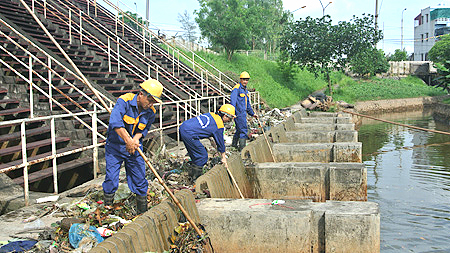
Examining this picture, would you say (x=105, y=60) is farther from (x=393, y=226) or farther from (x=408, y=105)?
(x=408, y=105)

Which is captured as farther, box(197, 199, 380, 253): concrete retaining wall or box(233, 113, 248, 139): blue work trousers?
box(233, 113, 248, 139): blue work trousers

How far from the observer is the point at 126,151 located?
16.2ft

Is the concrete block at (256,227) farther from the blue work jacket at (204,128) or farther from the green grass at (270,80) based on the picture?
the green grass at (270,80)

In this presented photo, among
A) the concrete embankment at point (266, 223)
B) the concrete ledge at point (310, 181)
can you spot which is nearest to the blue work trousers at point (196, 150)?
the concrete embankment at point (266, 223)

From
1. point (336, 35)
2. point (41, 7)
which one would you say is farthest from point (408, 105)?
point (41, 7)

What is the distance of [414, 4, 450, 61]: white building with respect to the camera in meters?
Answer: 70.6

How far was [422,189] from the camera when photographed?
10258mm

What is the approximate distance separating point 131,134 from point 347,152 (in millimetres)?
6499

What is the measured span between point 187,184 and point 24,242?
126 inches

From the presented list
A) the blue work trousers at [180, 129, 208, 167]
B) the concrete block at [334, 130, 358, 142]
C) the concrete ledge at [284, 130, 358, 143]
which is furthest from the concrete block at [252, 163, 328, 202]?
the concrete block at [334, 130, 358, 142]

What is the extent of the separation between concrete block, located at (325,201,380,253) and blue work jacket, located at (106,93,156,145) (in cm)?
255

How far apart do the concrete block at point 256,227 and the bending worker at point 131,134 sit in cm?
96

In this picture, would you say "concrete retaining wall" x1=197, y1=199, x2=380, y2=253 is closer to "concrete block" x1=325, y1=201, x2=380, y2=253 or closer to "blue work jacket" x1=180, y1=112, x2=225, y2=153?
"concrete block" x1=325, y1=201, x2=380, y2=253

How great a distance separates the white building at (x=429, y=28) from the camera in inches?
2778
